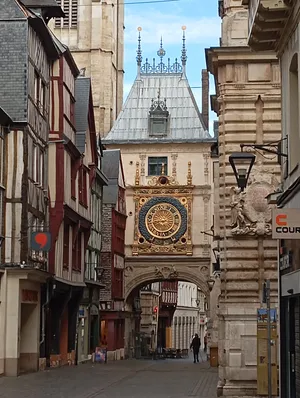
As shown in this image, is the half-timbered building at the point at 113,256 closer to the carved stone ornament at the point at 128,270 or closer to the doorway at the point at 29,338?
the carved stone ornament at the point at 128,270

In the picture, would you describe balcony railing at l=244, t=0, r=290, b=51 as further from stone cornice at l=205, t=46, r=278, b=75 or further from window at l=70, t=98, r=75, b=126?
window at l=70, t=98, r=75, b=126

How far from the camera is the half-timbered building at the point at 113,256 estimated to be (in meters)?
52.5

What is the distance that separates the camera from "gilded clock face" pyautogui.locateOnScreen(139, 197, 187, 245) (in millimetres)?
57688

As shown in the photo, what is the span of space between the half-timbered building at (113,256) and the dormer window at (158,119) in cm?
467

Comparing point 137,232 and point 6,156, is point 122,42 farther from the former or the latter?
point 6,156

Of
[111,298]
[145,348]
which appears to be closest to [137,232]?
[111,298]

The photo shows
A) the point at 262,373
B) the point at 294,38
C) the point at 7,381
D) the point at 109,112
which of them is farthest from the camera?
the point at 109,112

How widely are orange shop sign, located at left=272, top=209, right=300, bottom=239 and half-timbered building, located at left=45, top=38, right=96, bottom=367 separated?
22.3 m

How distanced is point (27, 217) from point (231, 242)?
9.61m

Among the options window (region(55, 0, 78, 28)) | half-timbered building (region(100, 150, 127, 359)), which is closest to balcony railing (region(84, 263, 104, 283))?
half-timbered building (region(100, 150, 127, 359))

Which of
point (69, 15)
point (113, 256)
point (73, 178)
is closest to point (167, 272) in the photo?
point (113, 256)

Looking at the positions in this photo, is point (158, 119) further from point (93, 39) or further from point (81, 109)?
point (81, 109)

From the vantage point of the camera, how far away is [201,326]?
102m

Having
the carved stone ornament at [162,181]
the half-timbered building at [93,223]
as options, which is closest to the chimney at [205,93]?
the carved stone ornament at [162,181]
